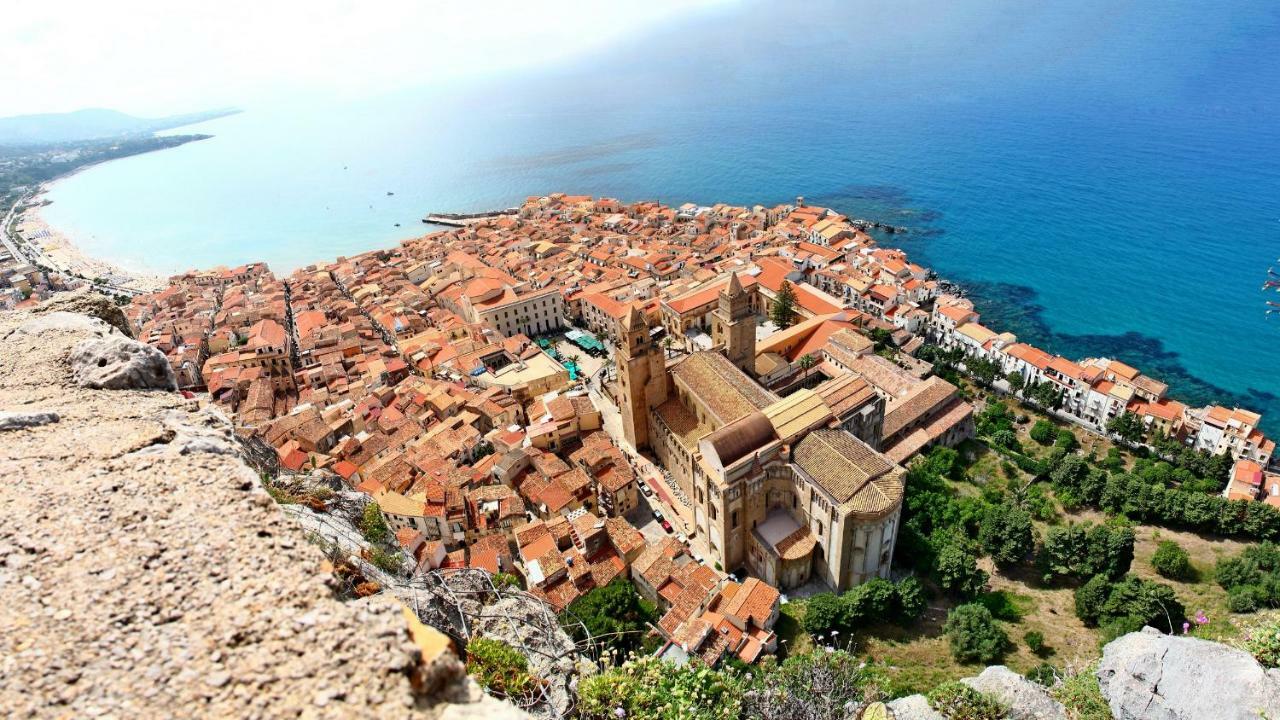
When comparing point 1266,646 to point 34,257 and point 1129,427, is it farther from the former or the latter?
point 34,257

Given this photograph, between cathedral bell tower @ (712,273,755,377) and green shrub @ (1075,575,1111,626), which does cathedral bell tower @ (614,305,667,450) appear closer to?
cathedral bell tower @ (712,273,755,377)

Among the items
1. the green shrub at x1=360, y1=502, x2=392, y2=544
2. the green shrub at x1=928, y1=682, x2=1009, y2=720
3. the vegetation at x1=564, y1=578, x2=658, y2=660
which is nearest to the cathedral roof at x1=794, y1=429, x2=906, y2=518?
the green shrub at x1=928, y1=682, x2=1009, y2=720

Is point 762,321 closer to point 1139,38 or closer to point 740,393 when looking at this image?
point 740,393

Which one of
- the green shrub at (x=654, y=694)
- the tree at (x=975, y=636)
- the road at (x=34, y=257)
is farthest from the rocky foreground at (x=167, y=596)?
the road at (x=34, y=257)

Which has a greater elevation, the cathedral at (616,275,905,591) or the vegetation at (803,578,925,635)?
the cathedral at (616,275,905,591)

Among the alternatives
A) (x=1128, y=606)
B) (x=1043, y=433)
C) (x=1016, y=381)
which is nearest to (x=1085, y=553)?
(x=1128, y=606)

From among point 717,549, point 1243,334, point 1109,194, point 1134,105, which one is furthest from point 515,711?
point 1134,105
